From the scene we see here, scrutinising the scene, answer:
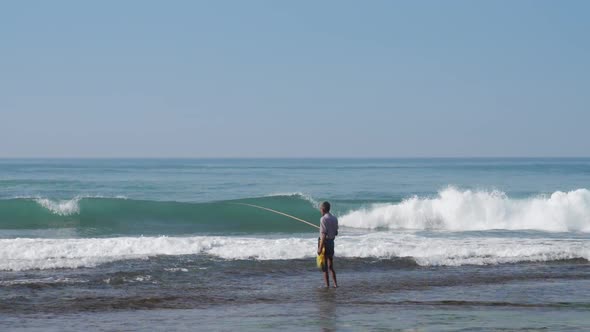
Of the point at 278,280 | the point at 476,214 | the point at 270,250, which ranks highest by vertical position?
the point at 476,214

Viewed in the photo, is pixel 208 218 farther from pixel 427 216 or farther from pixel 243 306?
pixel 243 306

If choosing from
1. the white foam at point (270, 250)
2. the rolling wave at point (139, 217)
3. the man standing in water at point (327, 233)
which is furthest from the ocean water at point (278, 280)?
the man standing in water at point (327, 233)

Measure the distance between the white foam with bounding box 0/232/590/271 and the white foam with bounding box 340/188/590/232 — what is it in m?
→ 8.82

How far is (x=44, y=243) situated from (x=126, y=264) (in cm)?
282

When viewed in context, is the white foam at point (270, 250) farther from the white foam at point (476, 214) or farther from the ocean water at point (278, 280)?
the white foam at point (476, 214)

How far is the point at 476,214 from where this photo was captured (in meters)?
26.3

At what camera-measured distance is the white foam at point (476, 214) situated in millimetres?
25359

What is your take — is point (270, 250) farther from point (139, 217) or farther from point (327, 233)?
point (139, 217)

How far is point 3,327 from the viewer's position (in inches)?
351

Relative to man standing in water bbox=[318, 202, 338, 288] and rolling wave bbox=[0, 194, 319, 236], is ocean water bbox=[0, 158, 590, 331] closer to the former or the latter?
rolling wave bbox=[0, 194, 319, 236]

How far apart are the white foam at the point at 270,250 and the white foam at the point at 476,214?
8.82 m

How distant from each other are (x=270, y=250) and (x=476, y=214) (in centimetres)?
1313

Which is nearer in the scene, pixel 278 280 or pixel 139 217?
pixel 278 280

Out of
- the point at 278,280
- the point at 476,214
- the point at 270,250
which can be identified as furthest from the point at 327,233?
the point at 476,214
